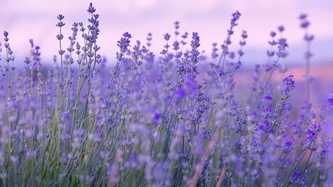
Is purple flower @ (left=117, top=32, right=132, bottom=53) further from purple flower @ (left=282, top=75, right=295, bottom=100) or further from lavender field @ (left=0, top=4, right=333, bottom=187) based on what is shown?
purple flower @ (left=282, top=75, right=295, bottom=100)

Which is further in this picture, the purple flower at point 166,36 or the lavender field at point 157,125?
the purple flower at point 166,36

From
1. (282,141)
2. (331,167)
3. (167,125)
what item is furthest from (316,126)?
(167,125)

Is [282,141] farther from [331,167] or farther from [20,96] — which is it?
[20,96]

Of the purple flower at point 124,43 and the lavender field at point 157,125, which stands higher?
the purple flower at point 124,43

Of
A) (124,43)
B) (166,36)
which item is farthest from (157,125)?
(166,36)

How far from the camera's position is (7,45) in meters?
3.00

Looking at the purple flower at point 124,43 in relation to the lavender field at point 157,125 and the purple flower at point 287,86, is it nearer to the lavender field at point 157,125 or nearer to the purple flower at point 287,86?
the lavender field at point 157,125

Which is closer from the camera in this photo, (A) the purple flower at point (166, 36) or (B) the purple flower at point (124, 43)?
(B) the purple flower at point (124, 43)

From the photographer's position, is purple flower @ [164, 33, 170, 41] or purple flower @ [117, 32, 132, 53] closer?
purple flower @ [117, 32, 132, 53]

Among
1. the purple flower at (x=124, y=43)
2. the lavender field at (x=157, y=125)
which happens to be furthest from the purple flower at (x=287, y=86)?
the purple flower at (x=124, y=43)

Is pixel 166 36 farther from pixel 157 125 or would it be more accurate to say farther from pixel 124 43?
pixel 157 125


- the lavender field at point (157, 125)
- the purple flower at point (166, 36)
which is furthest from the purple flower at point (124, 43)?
the purple flower at point (166, 36)

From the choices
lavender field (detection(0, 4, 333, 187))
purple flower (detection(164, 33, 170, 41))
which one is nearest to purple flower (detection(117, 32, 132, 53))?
lavender field (detection(0, 4, 333, 187))

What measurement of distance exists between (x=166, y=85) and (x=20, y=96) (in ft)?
2.55
